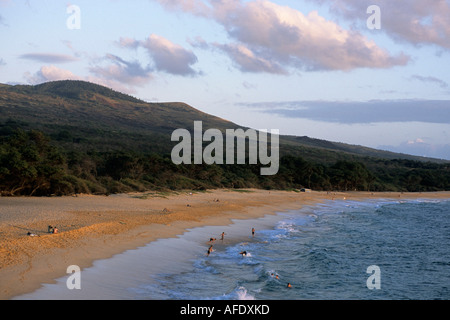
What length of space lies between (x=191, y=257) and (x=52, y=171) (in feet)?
46.4

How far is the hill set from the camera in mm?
26719

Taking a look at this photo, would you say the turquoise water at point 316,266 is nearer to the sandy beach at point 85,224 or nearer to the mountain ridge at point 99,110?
the sandy beach at point 85,224

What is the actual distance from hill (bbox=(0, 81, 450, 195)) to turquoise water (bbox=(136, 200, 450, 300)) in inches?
536

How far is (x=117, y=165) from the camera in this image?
1506 inches

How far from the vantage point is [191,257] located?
51.1 feet

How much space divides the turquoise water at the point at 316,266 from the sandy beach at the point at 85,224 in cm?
252

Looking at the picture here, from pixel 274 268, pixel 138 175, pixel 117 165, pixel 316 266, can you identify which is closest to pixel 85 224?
pixel 274 268

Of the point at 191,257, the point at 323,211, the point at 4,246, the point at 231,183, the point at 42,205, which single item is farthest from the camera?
the point at 231,183

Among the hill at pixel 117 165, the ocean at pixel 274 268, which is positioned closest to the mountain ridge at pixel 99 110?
the hill at pixel 117 165

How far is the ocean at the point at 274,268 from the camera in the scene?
37.8 feet

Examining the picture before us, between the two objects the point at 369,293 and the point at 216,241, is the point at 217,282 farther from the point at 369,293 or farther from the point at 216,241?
the point at 216,241
